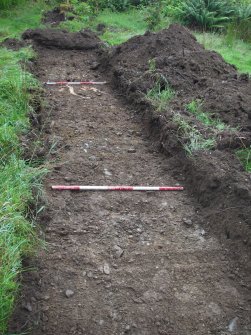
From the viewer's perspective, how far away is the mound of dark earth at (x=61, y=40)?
7961 millimetres

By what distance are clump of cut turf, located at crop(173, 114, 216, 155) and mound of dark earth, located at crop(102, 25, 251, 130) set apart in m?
0.58

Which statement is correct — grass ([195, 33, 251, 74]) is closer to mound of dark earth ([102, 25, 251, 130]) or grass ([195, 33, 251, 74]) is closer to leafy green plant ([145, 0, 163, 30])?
mound of dark earth ([102, 25, 251, 130])

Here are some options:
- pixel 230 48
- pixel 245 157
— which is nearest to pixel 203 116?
pixel 245 157

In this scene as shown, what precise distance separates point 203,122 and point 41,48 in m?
4.54

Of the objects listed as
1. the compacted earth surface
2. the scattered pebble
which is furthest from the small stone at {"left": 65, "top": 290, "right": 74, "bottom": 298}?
the scattered pebble

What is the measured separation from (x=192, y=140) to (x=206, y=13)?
6436mm

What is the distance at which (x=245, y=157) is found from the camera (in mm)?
4055

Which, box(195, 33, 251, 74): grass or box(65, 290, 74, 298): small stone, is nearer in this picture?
box(65, 290, 74, 298): small stone

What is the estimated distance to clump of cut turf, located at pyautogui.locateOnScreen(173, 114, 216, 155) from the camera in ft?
13.3

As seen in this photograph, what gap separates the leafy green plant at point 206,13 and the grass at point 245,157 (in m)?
6.07

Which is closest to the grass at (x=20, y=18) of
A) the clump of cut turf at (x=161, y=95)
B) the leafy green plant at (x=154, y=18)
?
the leafy green plant at (x=154, y=18)

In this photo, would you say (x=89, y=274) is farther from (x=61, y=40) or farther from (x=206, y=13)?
(x=206, y=13)

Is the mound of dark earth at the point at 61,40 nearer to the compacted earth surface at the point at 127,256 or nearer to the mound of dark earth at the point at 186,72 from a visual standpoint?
the mound of dark earth at the point at 186,72

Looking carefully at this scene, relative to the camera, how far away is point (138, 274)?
9.45 feet
